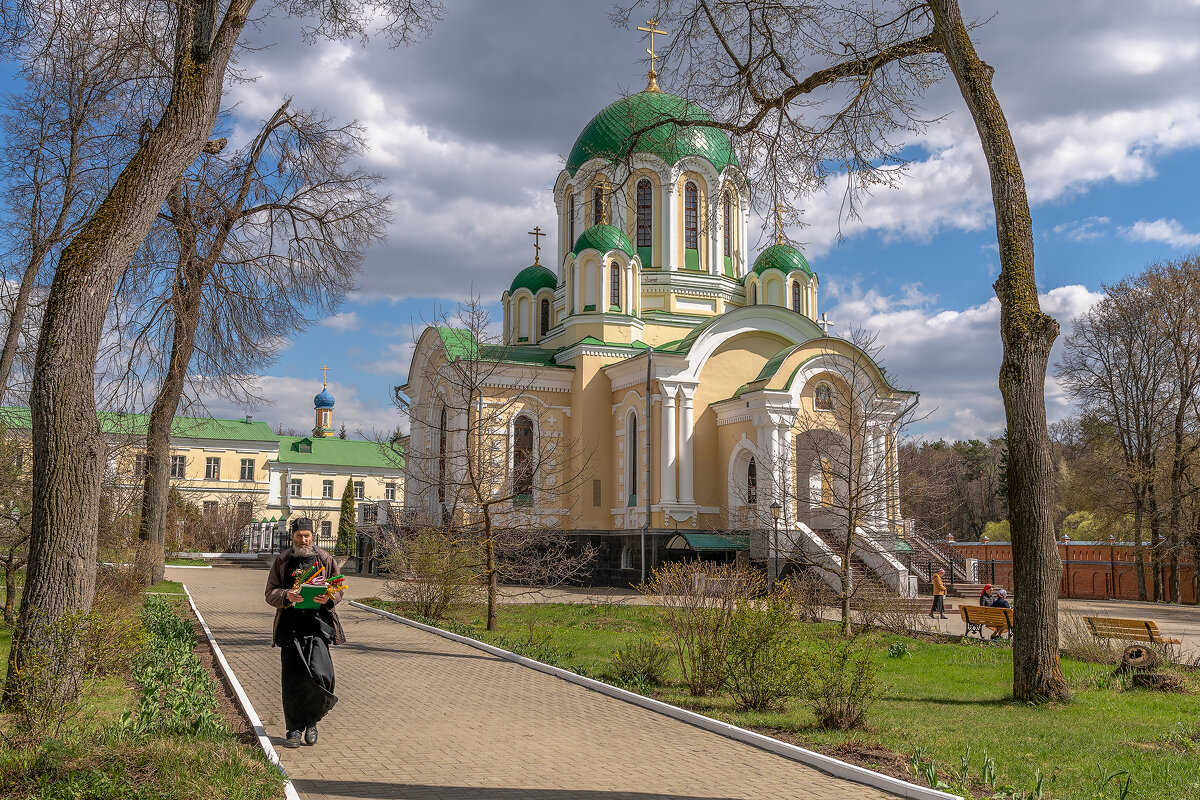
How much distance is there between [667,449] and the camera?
24.7 meters

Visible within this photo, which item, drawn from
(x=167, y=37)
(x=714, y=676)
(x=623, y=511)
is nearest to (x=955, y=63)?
(x=714, y=676)

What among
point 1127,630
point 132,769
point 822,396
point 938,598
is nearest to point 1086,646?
point 1127,630

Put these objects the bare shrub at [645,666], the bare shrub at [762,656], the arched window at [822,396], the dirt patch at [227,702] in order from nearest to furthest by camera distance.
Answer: the dirt patch at [227,702], the bare shrub at [762,656], the bare shrub at [645,666], the arched window at [822,396]

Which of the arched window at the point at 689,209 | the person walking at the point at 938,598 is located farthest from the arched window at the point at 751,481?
the arched window at the point at 689,209

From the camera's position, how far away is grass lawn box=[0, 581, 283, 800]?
4836 mm

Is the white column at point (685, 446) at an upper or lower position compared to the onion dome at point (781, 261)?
lower

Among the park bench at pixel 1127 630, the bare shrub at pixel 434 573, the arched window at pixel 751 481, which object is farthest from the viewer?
the arched window at pixel 751 481

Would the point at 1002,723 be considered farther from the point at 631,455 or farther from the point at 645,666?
A: the point at 631,455

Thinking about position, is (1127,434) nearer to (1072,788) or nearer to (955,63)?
(955,63)

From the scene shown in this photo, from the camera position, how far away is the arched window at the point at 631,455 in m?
25.8

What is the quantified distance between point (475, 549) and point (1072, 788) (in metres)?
10.7

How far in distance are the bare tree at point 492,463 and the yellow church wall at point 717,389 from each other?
3109mm

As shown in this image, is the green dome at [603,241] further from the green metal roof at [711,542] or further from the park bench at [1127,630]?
the park bench at [1127,630]

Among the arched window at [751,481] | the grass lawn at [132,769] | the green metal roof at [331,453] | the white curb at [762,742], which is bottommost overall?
the white curb at [762,742]
